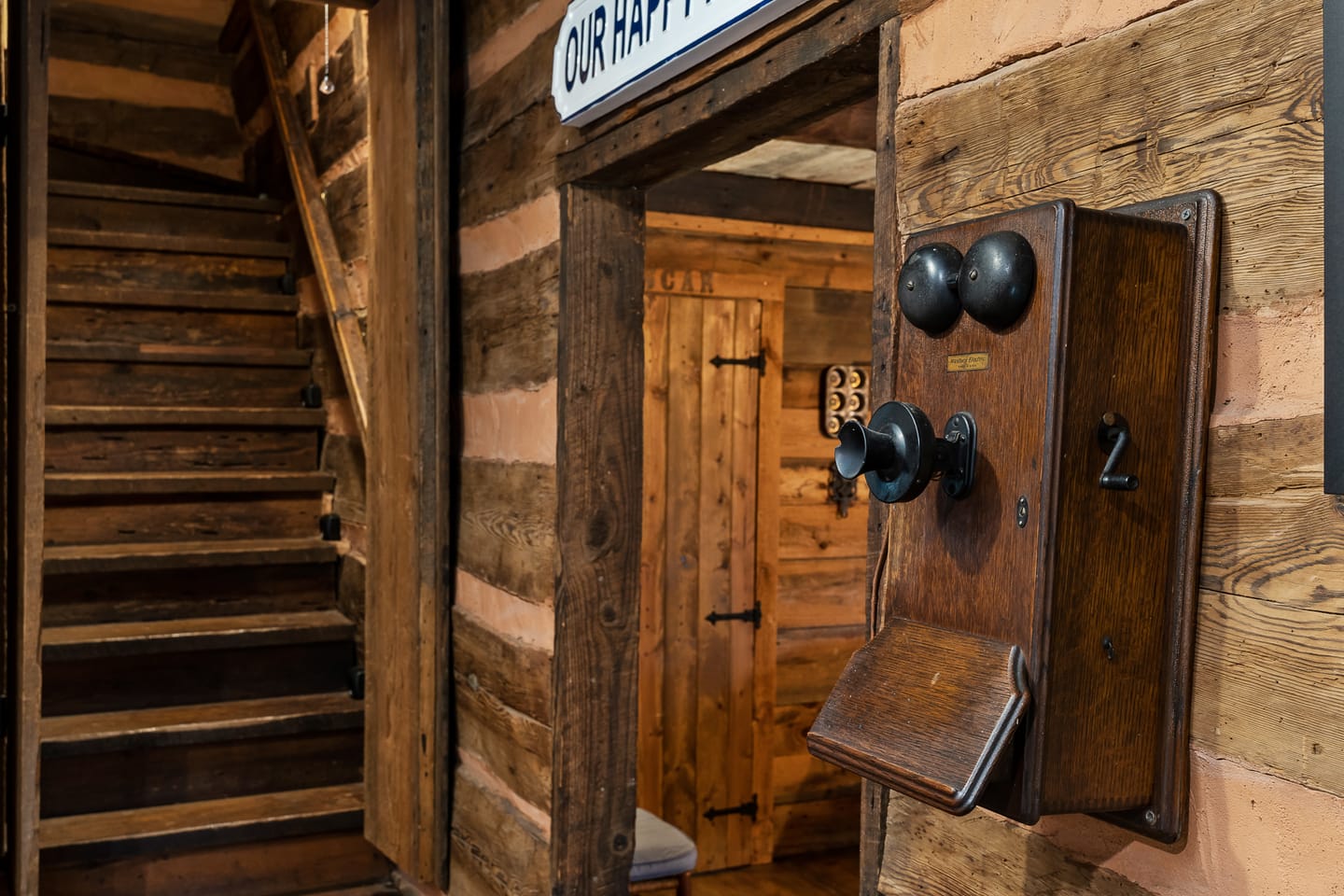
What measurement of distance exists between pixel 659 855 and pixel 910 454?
1.99m

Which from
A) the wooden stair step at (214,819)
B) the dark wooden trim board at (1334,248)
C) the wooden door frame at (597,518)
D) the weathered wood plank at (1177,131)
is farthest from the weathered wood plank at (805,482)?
the dark wooden trim board at (1334,248)

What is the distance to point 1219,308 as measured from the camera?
39.0 inches

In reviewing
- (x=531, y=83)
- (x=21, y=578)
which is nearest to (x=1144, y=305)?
(x=531, y=83)

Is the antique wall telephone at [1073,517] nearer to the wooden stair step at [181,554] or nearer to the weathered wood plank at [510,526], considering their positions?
the weathered wood plank at [510,526]

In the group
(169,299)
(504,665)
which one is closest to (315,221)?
(169,299)

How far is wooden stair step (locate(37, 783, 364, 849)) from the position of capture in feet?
9.14

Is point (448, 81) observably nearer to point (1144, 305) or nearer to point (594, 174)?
point (594, 174)

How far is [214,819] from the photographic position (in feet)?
9.49

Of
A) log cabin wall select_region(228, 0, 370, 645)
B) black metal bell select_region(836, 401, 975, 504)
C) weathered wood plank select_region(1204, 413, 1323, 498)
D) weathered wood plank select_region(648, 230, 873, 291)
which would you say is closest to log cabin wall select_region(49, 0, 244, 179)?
log cabin wall select_region(228, 0, 370, 645)

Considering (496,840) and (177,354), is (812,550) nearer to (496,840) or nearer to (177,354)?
(177,354)

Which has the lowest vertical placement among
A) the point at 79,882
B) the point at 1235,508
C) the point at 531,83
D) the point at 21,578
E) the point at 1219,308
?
the point at 79,882

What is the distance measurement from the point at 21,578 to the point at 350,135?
1.76 metres

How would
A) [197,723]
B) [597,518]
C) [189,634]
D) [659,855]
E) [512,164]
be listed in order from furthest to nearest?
[189,634], [197,723], [659,855], [512,164], [597,518]

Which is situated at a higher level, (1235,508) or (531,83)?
(531,83)
